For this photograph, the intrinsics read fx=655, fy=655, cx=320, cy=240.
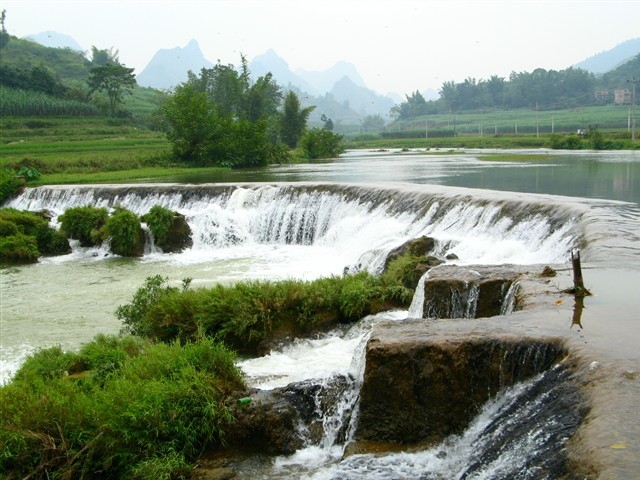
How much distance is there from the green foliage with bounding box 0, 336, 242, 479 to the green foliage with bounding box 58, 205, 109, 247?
14133 millimetres

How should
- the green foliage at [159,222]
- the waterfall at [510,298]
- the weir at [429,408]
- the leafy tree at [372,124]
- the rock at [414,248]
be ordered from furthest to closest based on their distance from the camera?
1. the leafy tree at [372,124]
2. the green foliage at [159,222]
3. the rock at [414,248]
4. the waterfall at [510,298]
5. the weir at [429,408]

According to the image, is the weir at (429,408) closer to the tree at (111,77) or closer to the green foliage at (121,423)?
the green foliage at (121,423)

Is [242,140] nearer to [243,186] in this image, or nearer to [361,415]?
[243,186]

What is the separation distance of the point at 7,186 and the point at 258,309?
2126 cm

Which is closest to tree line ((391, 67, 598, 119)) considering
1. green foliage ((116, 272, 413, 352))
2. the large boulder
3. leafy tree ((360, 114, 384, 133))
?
leafy tree ((360, 114, 384, 133))

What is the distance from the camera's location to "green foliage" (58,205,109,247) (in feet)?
66.2

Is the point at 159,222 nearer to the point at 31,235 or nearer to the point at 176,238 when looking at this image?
the point at 176,238

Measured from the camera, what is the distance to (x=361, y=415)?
235 inches

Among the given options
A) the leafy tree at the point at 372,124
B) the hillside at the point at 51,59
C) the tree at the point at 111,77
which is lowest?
the leafy tree at the point at 372,124

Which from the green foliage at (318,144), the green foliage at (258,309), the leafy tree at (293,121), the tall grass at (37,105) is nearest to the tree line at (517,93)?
the leafy tree at (293,121)

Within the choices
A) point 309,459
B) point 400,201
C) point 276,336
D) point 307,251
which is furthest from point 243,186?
point 309,459

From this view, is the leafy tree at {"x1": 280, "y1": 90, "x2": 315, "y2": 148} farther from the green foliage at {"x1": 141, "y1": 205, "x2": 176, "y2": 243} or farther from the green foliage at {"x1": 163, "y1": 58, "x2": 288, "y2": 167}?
the green foliage at {"x1": 141, "y1": 205, "x2": 176, "y2": 243}

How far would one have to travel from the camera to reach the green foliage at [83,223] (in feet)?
66.2

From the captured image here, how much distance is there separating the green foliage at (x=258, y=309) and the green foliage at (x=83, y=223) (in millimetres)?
10622
